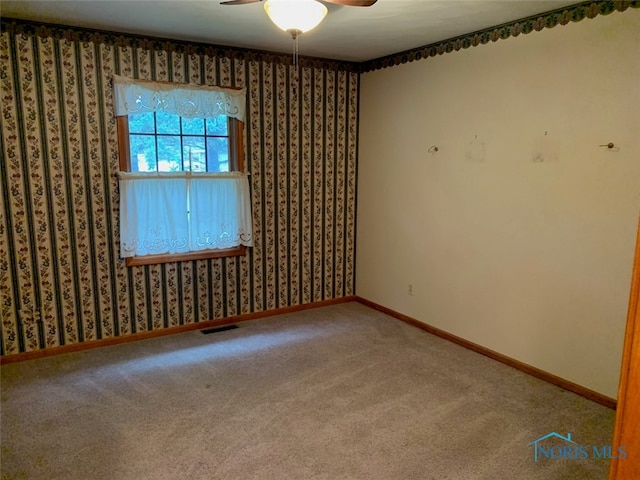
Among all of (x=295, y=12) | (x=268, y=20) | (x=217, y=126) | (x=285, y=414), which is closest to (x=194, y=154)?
(x=217, y=126)

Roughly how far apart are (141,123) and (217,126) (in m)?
0.64

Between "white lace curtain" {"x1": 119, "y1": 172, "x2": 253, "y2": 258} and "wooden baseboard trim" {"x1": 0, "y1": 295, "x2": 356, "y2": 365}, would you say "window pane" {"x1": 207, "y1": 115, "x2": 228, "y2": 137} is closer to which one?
"white lace curtain" {"x1": 119, "y1": 172, "x2": 253, "y2": 258}

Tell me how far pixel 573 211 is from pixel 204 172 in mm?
2855

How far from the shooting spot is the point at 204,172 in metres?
4.00

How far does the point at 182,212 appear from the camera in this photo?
12.9 feet

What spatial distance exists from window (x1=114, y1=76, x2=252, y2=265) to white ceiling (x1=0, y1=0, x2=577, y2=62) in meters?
0.46

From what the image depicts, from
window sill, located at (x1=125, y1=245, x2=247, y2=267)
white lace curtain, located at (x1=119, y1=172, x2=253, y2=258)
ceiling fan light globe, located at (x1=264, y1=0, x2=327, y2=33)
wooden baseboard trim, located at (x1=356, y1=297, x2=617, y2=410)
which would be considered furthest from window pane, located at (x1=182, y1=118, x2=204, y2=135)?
wooden baseboard trim, located at (x1=356, y1=297, x2=617, y2=410)

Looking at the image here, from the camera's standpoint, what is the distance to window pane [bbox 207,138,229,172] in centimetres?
407

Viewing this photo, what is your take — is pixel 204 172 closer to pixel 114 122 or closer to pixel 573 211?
pixel 114 122

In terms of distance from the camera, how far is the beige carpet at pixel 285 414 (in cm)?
233

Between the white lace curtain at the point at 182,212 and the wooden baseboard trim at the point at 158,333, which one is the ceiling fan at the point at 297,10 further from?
the wooden baseboard trim at the point at 158,333

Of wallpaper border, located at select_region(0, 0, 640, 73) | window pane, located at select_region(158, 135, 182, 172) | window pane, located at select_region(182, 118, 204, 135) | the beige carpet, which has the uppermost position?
wallpaper border, located at select_region(0, 0, 640, 73)

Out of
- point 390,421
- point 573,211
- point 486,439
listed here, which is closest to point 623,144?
point 573,211

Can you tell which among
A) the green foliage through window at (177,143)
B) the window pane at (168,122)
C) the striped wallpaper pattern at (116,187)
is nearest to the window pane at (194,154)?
the green foliage through window at (177,143)
